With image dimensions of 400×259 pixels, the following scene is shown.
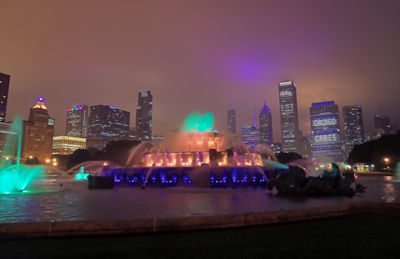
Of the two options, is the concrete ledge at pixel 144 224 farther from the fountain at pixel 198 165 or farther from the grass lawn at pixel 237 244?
the fountain at pixel 198 165

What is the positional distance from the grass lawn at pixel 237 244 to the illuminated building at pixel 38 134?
147851 mm

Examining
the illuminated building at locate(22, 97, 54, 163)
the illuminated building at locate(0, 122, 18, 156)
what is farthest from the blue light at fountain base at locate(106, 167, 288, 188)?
the illuminated building at locate(22, 97, 54, 163)

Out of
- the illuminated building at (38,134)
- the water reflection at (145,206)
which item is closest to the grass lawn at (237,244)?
the water reflection at (145,206)

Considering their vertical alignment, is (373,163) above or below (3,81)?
below

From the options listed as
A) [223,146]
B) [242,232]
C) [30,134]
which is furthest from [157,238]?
[30,134]

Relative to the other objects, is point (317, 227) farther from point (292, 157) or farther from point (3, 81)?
point (3, 81)

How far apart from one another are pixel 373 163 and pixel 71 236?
9762cm

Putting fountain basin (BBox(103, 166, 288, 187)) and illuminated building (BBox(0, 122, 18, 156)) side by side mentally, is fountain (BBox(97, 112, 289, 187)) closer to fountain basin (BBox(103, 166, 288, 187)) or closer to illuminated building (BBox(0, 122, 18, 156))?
fountain basin (BBox(103, 166, 288, 187))

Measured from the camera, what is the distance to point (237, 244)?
17.4 ft

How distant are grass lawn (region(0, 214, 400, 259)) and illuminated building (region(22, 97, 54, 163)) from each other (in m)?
148

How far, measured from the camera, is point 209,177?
24.3m

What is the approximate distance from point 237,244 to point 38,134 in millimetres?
156929

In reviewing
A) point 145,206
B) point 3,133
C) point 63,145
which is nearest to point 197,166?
point 145,206

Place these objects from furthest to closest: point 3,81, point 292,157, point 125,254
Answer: point 3,81
point 292,157
point 125,254
